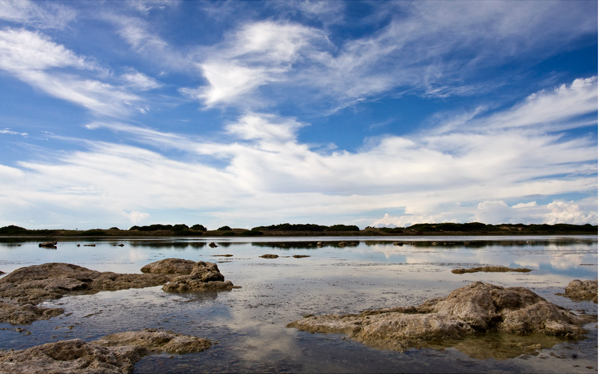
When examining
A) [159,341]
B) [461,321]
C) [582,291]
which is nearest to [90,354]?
[159,341]

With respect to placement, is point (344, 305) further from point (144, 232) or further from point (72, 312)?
point (144, 232)

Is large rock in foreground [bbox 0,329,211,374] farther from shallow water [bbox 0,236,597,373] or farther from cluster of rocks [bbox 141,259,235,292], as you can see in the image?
cluster of rocks [bbox 141,259,235,292]

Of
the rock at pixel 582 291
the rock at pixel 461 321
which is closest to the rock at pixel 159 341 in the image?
the rock at pixel 461 321

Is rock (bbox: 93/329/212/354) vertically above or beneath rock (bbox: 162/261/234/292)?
above

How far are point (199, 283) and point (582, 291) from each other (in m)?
19.5

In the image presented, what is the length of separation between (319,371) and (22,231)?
6711 inches

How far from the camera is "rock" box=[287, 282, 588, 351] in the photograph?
10516mm

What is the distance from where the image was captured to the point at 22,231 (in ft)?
452

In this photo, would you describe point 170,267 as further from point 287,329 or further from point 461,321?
point 461,321

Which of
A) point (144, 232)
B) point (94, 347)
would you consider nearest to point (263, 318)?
point (94, 347)

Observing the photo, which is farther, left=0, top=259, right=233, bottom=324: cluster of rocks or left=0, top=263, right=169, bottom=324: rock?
left=0, top=259, right=233, bottom=324: cluster of rocks

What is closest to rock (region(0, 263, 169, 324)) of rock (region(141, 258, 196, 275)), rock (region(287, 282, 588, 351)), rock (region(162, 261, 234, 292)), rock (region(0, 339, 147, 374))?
rock (region(162, 261, 234, 292))

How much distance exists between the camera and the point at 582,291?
1662 cm

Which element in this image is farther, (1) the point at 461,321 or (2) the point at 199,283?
(2) the point at 199,283
